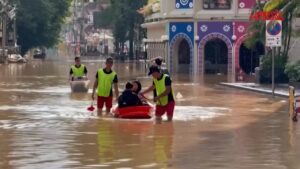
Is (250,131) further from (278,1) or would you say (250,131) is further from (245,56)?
(245,56)

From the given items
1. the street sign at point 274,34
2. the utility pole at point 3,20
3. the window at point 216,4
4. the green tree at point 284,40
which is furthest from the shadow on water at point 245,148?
the utility pole at point 3,20

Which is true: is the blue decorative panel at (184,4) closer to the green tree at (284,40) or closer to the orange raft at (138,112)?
the green tree at (284,40)

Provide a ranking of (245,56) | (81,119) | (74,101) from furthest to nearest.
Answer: (245,56)
(74,101)
(81,119)

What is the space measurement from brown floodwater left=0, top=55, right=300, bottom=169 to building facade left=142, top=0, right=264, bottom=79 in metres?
34.1

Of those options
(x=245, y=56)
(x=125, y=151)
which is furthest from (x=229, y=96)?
(x=245, y=56)

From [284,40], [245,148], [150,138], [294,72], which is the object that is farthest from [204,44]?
[245,148]

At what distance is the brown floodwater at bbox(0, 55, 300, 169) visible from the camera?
1347 cm

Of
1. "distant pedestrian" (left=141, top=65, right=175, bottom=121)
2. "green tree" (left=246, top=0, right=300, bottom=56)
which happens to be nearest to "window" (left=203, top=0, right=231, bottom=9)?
"green tree" (left=246, top=0, right=300, bottom=56)

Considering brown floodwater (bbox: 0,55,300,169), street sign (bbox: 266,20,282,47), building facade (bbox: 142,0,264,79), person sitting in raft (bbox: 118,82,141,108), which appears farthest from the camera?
building facade (bbox: 142,0,264,79)

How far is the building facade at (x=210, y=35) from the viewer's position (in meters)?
61.5

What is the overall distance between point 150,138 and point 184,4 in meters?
47.0

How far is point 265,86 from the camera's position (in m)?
39.0

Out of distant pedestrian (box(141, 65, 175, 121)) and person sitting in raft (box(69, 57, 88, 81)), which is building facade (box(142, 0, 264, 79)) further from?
distant pedestrian (box(141, 65, 175, 121))

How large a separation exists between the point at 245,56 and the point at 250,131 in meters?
43.7
